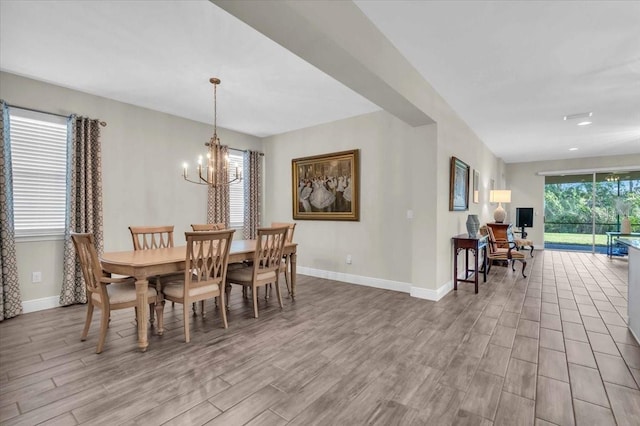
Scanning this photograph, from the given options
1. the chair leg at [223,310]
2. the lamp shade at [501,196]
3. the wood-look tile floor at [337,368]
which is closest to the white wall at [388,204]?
the wood-look tile floor at [337,368]

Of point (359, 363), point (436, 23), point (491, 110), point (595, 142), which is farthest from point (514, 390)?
point (595, 142)

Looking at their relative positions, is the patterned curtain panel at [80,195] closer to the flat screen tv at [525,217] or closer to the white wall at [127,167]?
the white wall at [127,167]

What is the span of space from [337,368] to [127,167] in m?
3.88

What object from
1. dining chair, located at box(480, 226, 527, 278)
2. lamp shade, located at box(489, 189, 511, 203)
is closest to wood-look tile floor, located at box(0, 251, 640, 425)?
dining chair, located at box(480, 226, 527, 278)

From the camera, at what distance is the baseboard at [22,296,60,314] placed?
3.47 meters

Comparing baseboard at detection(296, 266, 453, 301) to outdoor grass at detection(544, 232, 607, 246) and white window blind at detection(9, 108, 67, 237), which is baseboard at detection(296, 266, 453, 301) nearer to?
white window blind at detection(9, 108, 67, 237)

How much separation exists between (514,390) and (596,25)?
2.81 meters

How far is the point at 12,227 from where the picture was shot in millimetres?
3342

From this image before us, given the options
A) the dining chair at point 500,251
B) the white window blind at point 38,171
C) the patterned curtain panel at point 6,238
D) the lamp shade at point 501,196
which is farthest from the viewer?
the lamp shade at point 501,196

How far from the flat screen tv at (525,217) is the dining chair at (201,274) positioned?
8.71 meters

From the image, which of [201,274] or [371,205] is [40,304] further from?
[371,205]

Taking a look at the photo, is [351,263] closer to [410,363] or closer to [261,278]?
[261,278]

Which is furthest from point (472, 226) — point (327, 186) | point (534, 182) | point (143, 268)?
point (534, 182)

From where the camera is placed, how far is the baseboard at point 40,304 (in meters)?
3.47
